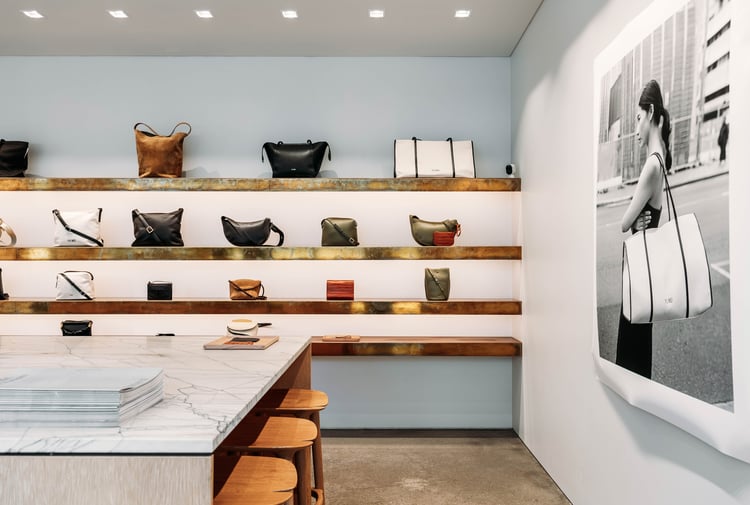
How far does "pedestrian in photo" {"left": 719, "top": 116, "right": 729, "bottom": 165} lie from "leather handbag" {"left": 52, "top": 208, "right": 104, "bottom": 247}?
3.78 meters

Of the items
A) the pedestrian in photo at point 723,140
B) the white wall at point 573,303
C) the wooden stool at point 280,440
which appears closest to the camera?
the pedestrian in photo at point 723,140

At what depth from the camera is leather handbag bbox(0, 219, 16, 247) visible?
3.90 m

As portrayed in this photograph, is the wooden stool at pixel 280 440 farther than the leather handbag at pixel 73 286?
No

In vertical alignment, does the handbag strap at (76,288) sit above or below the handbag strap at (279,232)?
below

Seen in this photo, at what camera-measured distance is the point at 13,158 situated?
397 centimetres

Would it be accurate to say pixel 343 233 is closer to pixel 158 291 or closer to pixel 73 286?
pixel 158 291

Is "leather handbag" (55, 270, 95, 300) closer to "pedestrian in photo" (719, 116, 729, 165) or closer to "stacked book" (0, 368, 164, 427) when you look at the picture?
"stacked book" (0, 368, 164, 427)

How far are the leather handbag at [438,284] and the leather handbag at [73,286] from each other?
2.37m

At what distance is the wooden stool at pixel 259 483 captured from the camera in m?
1.44

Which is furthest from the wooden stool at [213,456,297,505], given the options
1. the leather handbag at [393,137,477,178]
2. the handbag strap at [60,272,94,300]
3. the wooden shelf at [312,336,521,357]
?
the handbag strap at [60,272,94,300]

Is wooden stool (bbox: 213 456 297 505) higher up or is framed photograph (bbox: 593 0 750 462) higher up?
framed photograph (bbox: 593 0 750 462)

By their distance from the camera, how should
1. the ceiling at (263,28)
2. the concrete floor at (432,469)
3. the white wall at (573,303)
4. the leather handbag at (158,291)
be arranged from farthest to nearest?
the leather handbag at (158,291), the ceiling at (263,28), the concrete floor at (432,469), the white wall at (573,303)

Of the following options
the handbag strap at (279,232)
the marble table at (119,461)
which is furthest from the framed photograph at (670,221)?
the handbag strap at (279,232)

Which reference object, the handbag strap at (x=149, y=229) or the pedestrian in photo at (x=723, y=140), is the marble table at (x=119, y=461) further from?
the handbag strap at (x=149, y=229)
